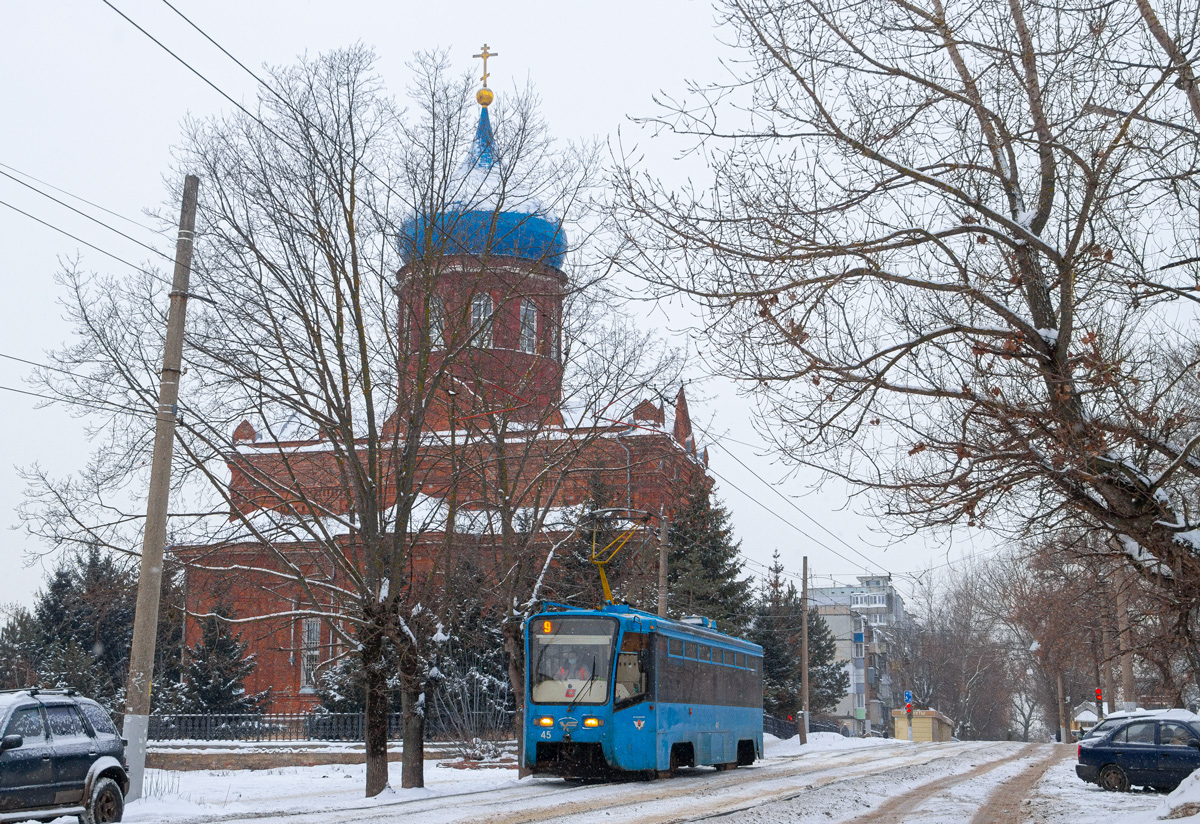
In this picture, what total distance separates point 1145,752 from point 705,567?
77.5 ft

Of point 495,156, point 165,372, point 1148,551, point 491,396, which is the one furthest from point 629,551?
point 1148,551

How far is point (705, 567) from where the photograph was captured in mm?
44531

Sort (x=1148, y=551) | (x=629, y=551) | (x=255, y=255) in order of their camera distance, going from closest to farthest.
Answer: (x=1148, y=551) < (x=255, y=255) < (x=629, y=551)

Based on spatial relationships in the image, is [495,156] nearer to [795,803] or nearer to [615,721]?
[615,721]

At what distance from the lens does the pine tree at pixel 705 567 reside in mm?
42906

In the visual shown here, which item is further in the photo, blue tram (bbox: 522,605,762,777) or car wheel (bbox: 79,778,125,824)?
blue tram (bbox: 522,605,762,777)

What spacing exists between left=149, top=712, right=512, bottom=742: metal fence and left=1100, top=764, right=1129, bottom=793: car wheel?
692 inches

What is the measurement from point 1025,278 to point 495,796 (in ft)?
37.5

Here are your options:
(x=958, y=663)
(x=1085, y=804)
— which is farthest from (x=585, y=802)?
(x=958, y=663)

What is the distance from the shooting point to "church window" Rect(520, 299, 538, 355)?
23122 millimetres

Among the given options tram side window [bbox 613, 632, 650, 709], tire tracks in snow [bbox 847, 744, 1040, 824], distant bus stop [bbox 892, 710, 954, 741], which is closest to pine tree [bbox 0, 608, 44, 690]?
tram side window [bbox 613, 632, 650, 709]

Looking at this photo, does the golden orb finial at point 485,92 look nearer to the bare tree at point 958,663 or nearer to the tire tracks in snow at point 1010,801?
the tire tracks in snow at point 1010,801

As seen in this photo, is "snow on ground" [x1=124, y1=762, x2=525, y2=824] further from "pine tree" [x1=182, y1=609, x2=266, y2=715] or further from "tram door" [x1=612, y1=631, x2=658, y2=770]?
"pine tree" [x1=182, y1=609, x2=266, y2=715]

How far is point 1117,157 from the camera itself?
34.8 feet
